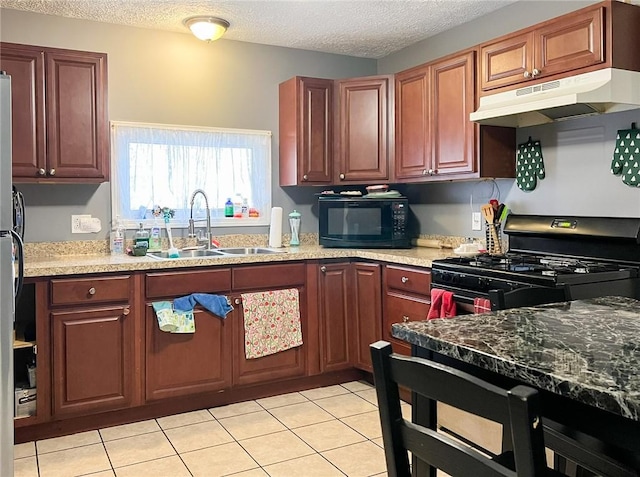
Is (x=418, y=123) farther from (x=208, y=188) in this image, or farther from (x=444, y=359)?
(x=444, y=359)

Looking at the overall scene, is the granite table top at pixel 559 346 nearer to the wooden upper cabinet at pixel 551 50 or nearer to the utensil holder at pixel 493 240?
the wooden upper cabinet at pixel 551 50

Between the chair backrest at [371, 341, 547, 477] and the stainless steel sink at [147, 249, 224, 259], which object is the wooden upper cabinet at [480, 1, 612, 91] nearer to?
the stainless steel sink at [147, 249, 224, 259]

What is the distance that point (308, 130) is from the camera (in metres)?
4.02

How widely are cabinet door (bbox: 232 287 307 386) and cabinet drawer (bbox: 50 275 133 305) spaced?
0.65m

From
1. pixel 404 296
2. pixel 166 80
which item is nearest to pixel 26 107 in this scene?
pixel 166 80

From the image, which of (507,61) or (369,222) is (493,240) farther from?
(507,61)

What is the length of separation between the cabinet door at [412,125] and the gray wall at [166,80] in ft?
2.67

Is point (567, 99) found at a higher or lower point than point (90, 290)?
higher

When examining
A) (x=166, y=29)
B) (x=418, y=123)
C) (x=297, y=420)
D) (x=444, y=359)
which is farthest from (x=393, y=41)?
(x=444, y=359)

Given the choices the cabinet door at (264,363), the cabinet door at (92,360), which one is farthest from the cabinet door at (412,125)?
the cabinet door at (92,360)

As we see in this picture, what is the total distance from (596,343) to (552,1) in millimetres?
2636

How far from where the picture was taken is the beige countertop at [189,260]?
294 cm

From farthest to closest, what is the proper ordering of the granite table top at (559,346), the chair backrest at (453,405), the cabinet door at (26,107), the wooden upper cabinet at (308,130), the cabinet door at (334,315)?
the wooden upper cabinet at (308,130) < the cabinet door at (334,315) < the cabinet door at (26,107) < the granite table top at (559,346) < the chair backrest at (453,405)

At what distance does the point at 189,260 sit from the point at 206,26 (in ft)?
4.83
